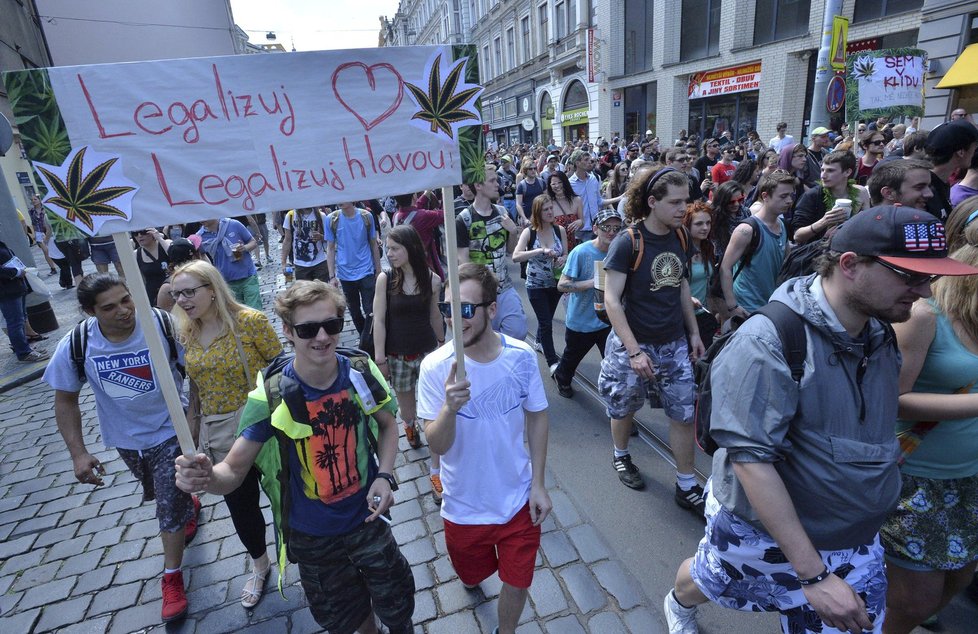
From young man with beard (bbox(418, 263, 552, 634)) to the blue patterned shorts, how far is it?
69cm

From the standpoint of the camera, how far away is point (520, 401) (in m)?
2.23

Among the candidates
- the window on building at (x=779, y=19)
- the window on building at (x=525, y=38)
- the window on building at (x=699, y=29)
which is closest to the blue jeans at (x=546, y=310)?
the window on building at (x=779, y=19)

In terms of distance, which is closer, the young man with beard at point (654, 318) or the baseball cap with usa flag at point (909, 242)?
the baseball cap with usa flag at point (909, 242)

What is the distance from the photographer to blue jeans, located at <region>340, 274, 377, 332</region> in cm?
602

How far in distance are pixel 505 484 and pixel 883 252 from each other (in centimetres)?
160

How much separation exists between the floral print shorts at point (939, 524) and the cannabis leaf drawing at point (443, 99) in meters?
2.32

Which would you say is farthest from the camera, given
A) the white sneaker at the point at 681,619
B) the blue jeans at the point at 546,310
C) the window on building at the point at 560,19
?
the window on building at the point at 560,19

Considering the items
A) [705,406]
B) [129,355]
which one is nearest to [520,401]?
[705,406]

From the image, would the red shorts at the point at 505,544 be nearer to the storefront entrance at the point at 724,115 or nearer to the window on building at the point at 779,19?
the window on building at the point at 779,19

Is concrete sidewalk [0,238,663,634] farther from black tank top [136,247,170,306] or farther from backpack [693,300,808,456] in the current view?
black tank top [136,247,170,306]

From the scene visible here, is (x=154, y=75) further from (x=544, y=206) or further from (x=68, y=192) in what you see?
(x=544, y=206)

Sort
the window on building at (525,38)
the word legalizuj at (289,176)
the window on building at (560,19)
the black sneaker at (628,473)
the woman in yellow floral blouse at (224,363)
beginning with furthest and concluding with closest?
the window on building at (525,38) → the window on building at (560,19) → the black sneaker at (628,473) → the woman in yellow floral blouse at (224,363) → the word legalizuj at (289,176)

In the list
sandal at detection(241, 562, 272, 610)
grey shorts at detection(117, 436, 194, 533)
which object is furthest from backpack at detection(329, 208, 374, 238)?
sandal at detection(241, 562, 272, 610)

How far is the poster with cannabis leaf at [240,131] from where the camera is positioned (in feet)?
4.39
